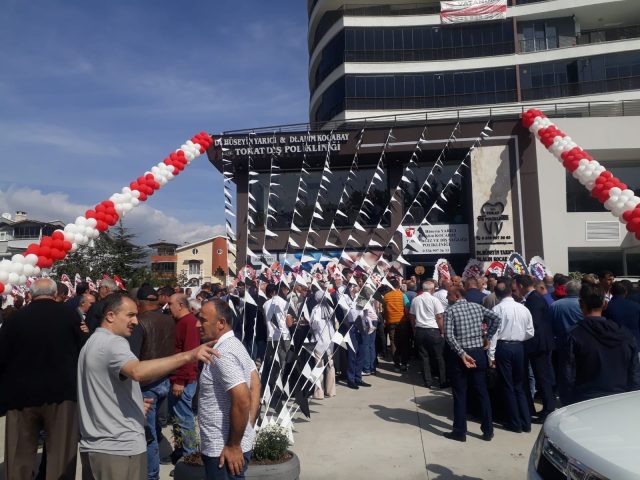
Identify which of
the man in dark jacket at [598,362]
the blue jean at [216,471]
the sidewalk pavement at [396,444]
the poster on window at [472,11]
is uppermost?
the poster on window at [472,11]

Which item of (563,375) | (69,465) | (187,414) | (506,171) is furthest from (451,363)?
(506,171)

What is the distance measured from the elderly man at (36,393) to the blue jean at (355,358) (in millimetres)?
5257

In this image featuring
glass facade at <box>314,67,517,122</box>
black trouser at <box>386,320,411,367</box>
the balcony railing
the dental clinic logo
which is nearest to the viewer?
black trouser at <box>386,320,411,367</box>

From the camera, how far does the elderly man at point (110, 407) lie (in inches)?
117

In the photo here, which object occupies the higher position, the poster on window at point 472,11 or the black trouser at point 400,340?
the poster on window at point 472,11

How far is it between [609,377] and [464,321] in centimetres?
204

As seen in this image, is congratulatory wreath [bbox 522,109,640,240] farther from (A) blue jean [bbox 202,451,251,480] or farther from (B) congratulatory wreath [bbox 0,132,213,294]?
(A) blue jean [bbox 202,451,251,480]

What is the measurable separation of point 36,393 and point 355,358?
225 inches

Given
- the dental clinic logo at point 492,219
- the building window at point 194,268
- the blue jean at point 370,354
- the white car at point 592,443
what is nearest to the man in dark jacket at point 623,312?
the white car at point 592,443

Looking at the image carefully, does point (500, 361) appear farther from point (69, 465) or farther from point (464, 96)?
point (464, 96)

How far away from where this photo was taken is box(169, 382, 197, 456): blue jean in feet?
16.2

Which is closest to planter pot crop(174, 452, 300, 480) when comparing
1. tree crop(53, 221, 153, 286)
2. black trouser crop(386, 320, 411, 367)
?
black trouser crop(386, 320, 411, 367)

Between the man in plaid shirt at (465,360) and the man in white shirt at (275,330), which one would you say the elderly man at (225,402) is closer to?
the man in plaid shirt at (465,360)

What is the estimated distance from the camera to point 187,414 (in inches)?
203
